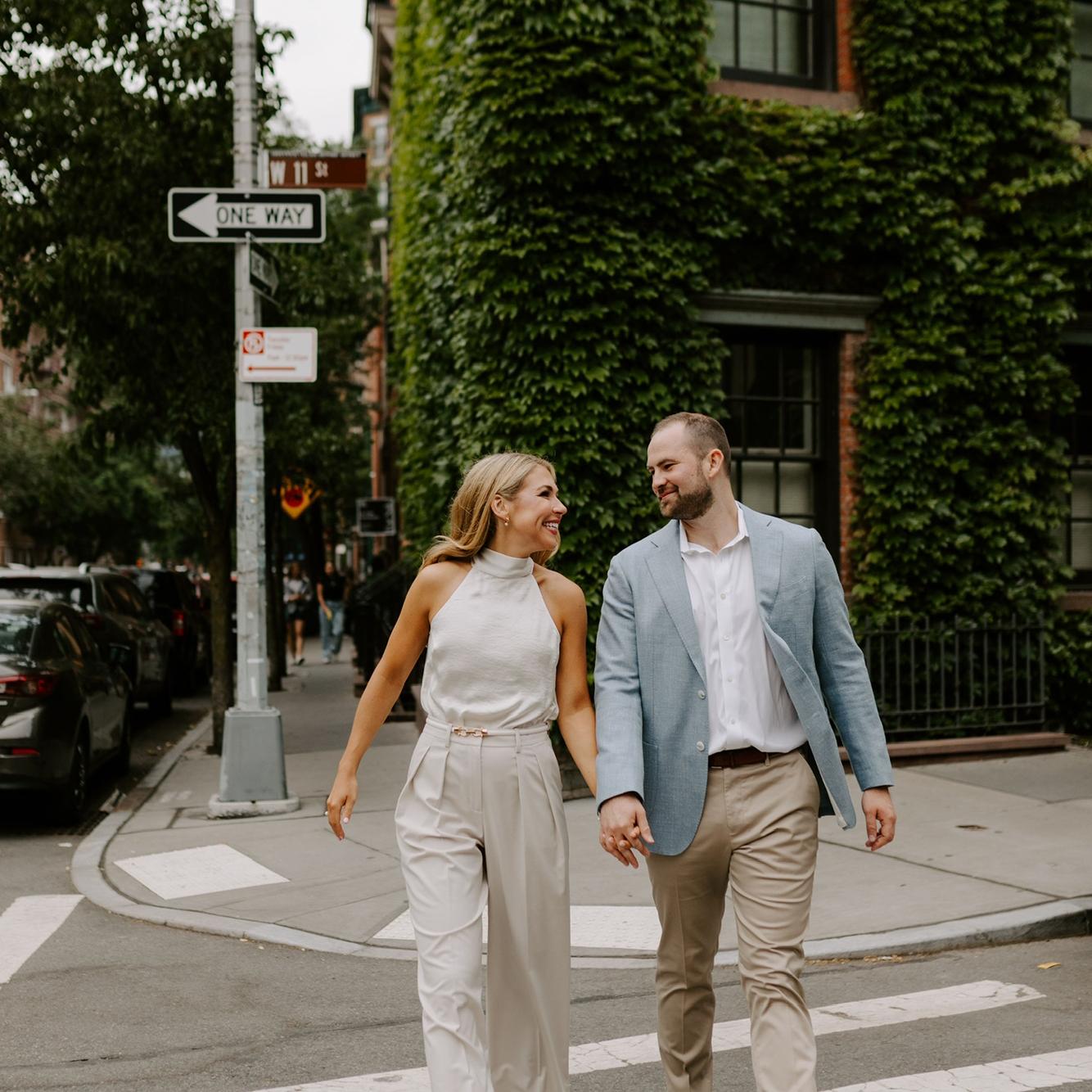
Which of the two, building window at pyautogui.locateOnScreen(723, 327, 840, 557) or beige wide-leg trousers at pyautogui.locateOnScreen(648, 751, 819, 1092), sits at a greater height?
building window at pyautogui.locateOnScreen(723, 327, 840, 557)

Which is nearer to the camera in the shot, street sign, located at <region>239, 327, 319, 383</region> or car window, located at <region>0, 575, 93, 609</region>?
street sign, located at <region>239, 327, 319, 383</region>

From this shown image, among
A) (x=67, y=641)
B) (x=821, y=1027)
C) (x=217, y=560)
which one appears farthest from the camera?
(x=217, y=560)

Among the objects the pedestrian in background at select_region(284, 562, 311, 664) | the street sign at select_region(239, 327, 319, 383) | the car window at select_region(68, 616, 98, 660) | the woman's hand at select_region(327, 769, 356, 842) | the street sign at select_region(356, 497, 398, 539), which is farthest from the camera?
the pedestrian in background at select_region(284, 562, 311, 664)

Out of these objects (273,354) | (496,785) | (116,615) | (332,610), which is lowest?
(332,610)

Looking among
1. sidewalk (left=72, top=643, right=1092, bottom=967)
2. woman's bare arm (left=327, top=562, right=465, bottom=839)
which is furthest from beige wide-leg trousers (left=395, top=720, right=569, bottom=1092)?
sidewalk (left=72, top=643, right=1092, bottom=967)

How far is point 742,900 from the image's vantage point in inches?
151

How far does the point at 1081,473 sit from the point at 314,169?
284 inches

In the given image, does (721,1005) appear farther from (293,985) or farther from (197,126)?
(197,126)

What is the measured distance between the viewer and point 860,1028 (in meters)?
5.25

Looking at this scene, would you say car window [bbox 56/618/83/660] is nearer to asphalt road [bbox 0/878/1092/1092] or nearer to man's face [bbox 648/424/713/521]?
asphalt road [bbox 0/878/1092/1092]

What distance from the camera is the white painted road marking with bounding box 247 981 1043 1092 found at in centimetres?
472

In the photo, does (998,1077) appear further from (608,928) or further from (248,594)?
(248,594)

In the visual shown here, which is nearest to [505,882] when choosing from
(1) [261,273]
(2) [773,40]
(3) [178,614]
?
(1) [261,273]

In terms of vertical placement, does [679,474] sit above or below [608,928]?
above
